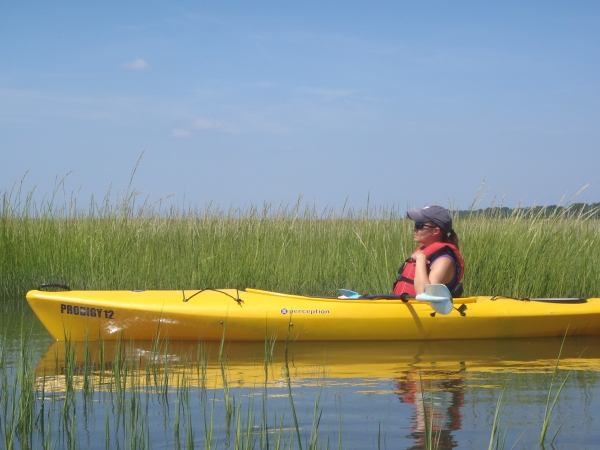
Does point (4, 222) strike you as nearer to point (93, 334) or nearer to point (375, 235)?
point (93, 334)

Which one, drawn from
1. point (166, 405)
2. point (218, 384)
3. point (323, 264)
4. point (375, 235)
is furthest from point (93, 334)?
point (375, 235)

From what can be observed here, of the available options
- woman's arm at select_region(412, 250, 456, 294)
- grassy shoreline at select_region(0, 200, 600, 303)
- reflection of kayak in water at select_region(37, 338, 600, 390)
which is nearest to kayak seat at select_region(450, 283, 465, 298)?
woman's arm at select_region(412, 250, 456, 294)

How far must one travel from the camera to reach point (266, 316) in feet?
19.4

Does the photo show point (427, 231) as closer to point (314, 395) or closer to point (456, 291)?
point (456, 291)

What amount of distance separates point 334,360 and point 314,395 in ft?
4.37

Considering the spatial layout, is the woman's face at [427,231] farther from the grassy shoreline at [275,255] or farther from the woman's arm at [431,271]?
the grassy shoreline at [275,255]

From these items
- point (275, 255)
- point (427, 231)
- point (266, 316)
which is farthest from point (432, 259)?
point (275, 255)

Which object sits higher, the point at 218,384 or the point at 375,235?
the point at 375,235

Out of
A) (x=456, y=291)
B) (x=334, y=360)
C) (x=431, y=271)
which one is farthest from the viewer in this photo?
(x=456, y=291)

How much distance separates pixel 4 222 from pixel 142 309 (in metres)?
3.15

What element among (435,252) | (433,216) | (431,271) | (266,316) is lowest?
(266,316)

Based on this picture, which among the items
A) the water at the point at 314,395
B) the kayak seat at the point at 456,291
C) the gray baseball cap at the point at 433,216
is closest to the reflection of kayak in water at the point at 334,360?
the water at the point at 314,395

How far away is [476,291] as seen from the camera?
7531mm

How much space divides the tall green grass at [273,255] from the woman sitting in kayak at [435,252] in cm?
161
